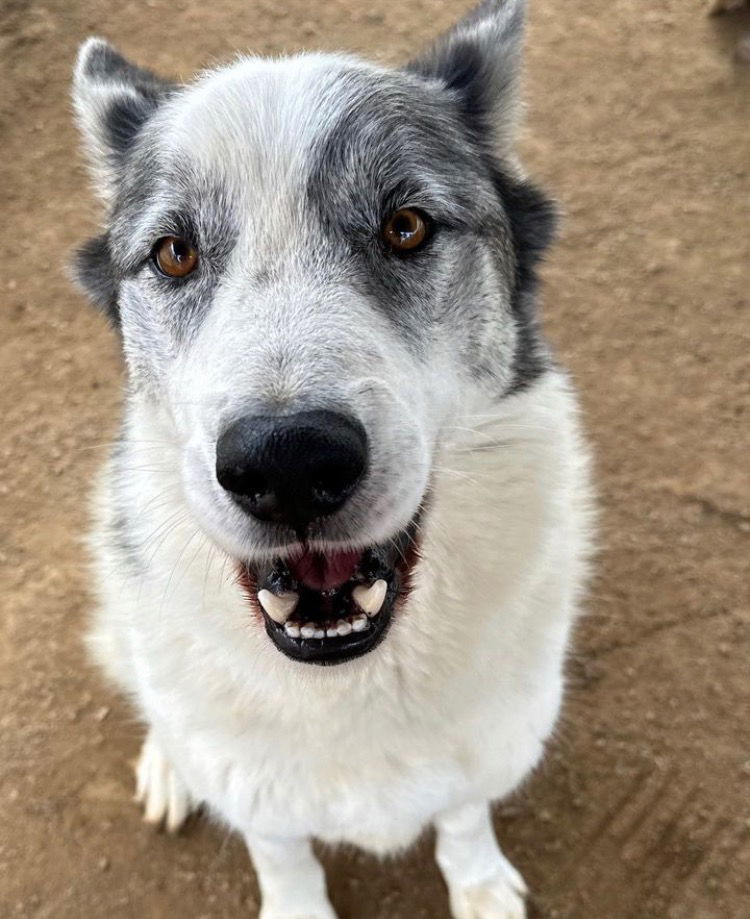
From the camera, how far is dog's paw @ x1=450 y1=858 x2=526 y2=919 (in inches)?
120

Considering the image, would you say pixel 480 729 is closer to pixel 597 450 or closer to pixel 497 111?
pixel 497 111

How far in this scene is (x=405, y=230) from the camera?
2162 mm

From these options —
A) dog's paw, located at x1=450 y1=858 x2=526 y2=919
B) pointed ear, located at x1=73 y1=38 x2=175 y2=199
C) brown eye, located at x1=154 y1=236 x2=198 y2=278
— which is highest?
pointed ear, located at x1=73 y1=38 x2=175 y2=199

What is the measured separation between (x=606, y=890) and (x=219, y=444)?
7.70 feet

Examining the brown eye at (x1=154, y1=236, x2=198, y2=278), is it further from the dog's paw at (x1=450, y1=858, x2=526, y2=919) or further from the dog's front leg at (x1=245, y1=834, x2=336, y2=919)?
the dog's paw at (x1=450, y1=858, x2=526, y2=919)

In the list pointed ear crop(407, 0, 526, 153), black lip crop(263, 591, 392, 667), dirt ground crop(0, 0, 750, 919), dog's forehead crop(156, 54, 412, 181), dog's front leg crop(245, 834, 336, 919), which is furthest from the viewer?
dirt ground crop(0, 0, 750, 919)

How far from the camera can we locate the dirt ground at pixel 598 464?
324 centimetres

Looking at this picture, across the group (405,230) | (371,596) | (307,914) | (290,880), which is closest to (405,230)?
(405,230)

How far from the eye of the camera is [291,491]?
5.49 feet

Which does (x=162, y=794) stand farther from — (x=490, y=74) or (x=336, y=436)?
(x=490, y=74)

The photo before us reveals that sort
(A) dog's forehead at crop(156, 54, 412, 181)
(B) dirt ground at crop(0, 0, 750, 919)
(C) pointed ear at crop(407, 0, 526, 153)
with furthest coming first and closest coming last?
(B) dirt ground at crop(0, 0, 750, 919) → (C) pointed ear at crop(407, 0, 526, 153) → (A) dog's forehead at crop(156, 54, 412, 181)

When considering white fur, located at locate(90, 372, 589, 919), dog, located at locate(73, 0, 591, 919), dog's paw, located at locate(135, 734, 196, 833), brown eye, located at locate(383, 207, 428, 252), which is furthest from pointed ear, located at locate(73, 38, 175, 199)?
dog's paw, located at locate(135, 734, 196, 833)

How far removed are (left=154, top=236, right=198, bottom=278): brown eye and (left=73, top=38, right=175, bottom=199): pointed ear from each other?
492 millimetres

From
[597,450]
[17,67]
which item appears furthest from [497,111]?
[17,67]
